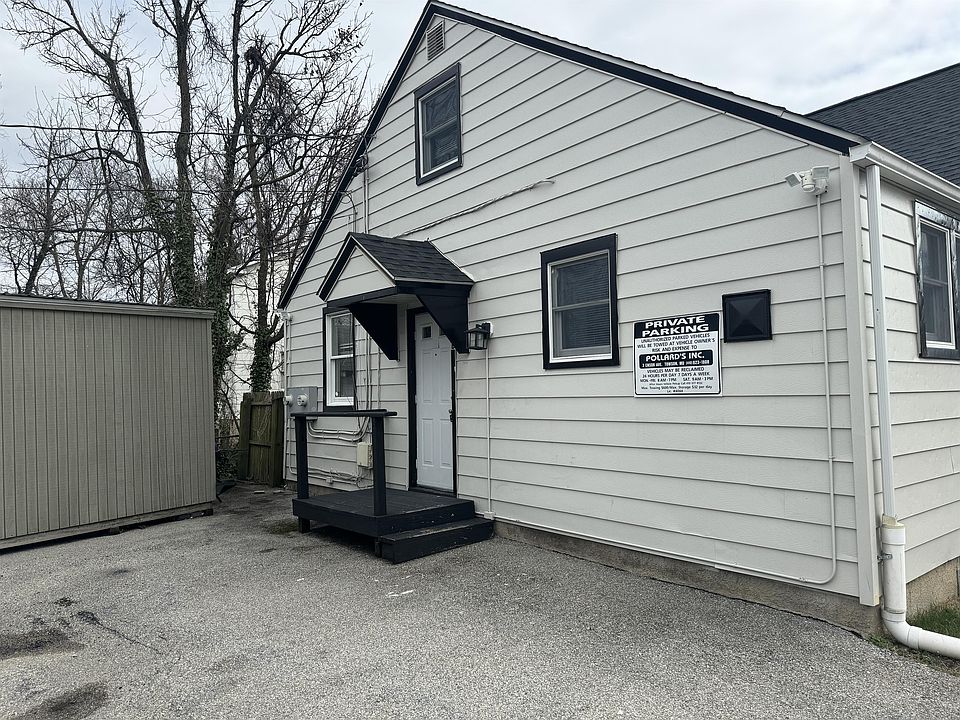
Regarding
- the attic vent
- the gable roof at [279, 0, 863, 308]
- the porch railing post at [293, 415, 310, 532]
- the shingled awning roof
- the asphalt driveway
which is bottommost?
the asphalt driveway

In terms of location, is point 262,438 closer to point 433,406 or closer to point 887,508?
Result: point 433,406

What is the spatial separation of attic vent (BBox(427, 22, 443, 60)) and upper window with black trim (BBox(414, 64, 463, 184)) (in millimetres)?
290

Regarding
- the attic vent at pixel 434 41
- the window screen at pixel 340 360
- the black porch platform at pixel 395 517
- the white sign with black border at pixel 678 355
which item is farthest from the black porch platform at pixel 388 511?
the attic vent at pixel 434 41

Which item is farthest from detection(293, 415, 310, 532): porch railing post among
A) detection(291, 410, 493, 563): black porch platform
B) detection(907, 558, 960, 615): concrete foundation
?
detection(907, 558, 960, 615): concrete foundation

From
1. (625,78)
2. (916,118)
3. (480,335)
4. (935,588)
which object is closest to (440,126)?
(480,335)

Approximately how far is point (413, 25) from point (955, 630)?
303 inches

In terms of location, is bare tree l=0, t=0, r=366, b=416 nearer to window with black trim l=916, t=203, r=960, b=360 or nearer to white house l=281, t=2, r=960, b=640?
white house l=281, t=2, r=960, b=640

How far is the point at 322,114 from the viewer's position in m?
14.0

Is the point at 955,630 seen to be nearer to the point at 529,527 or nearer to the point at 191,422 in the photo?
the point at 529,527

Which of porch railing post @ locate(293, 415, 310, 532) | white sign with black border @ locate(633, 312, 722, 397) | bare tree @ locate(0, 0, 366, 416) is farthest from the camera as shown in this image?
bare tree @ locate(0, 0, 366, 416)

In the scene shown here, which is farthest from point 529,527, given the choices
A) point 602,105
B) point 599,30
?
point 599,30

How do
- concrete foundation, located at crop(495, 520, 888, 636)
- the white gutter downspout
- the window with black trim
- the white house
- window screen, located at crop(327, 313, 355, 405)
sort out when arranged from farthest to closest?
window screen, located at crop(327, 313, 355, 405) < the window with black trim < the white house < concrete foundation, located at crop(495, 520, 888, 636) < the white gutter downspout

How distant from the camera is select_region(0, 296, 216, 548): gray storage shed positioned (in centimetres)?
693

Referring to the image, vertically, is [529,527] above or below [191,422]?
below
